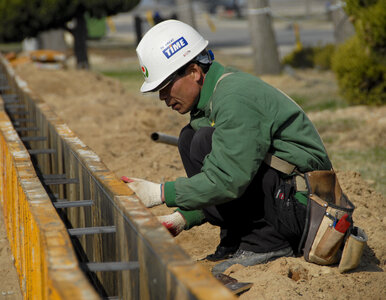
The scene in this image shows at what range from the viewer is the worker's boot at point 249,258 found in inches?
157

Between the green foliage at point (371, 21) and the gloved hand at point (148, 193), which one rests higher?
the green foliage at point (371, 21)

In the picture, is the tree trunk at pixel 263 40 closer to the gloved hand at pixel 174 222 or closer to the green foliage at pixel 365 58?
the green foliage at pixel 365 58

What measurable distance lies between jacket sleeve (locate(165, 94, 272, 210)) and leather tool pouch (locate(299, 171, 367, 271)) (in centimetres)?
44

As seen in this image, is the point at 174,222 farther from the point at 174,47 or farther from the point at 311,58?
the point at 311,58

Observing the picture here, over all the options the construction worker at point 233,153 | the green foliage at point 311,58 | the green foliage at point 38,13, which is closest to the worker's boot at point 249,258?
the construction worker at point 233,153

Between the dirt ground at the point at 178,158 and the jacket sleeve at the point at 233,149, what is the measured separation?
57 centimetres

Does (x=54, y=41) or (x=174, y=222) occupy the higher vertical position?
(x=174, y=222)

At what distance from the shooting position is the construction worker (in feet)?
11.4

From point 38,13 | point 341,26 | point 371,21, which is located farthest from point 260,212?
point 38,13

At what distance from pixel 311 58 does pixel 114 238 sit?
13.6 metres

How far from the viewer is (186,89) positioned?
389cm

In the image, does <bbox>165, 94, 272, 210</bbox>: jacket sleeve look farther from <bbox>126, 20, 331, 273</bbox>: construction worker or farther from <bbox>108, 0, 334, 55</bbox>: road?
<bbox>108, 0, 334, 55</bbox>: road

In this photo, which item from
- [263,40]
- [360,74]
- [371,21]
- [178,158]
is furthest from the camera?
[263,40]

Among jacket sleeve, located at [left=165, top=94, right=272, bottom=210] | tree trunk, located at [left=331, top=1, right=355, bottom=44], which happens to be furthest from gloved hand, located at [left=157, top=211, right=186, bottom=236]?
tree trunk, located at [left=331, top=1, right=355, bottom=44]
